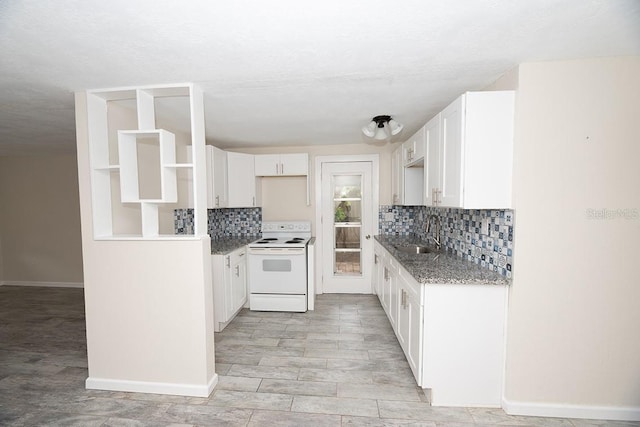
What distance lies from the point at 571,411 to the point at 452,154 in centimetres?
179

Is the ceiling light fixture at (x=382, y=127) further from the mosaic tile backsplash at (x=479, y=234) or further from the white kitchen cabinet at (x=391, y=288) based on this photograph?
the white kitchen cabinet at (x=391, y=288)

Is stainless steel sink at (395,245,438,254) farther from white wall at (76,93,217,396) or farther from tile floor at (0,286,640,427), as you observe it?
white wall at (76,93,217,396)

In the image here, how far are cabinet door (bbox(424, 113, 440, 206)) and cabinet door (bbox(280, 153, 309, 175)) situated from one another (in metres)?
1.86

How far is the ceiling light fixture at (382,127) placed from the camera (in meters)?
2.76

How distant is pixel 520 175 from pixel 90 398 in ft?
10.8

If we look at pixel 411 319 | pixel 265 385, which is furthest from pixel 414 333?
pixel 265 385

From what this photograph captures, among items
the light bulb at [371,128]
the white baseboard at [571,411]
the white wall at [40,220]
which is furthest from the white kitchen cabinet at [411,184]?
the white wall at [40,220]

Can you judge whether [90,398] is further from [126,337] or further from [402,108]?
[402,108]

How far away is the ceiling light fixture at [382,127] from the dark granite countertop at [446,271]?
1.21m

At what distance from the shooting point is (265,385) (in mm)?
2104

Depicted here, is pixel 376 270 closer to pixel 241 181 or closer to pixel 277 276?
pixel 277 276

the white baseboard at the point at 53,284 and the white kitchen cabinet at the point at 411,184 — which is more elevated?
the white kitchen cabinet at the point at 411,184

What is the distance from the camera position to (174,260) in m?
1.98

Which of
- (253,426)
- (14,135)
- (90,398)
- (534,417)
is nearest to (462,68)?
(534,417)
